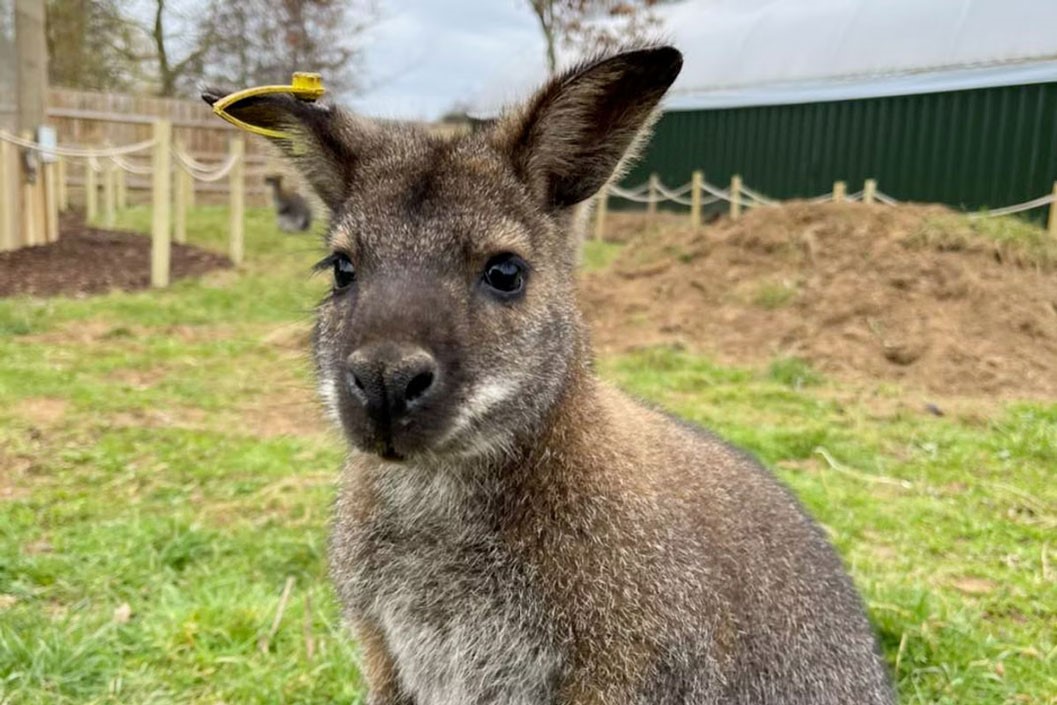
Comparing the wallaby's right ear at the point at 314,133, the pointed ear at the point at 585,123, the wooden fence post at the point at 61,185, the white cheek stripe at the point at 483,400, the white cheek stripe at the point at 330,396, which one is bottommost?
the wooden fence post at the point at 61,185

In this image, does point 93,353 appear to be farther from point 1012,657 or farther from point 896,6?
point 896,6

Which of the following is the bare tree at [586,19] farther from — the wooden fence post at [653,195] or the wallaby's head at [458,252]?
the wallaby's head at [458,252]

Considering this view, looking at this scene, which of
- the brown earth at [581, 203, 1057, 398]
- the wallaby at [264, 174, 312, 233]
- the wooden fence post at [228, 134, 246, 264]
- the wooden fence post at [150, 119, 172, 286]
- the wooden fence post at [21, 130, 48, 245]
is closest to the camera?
the brown earth at [581, 203, 1057, 398]

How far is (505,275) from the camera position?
1974 mm

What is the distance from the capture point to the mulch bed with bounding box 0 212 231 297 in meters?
9.35

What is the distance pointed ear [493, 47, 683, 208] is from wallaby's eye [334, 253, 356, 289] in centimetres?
41

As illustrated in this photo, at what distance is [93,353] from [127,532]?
3628mm

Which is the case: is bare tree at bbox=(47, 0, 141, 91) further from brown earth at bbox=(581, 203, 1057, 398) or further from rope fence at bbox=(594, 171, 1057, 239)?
brown earth at bbox=(581, 203, 1057, 398)

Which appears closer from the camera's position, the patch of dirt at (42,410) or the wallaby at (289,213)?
the patch of dirt at (42,410)

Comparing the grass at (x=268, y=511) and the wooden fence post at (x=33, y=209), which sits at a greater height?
the grass at (x=268, y=511)

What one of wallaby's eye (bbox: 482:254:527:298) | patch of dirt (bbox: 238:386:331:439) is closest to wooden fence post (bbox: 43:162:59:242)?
patch of dirt (bbox: 238:386:331:439)

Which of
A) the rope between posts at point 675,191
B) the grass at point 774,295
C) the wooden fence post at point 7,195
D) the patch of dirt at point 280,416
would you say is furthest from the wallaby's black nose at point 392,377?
the rope between posts at point 675,191

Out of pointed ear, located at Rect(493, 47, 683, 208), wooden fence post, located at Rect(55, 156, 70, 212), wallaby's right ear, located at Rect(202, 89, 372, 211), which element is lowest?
wooden fence post, located at Rect(55, 156, 70, 212)

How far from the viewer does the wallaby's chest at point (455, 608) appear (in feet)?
6.50
